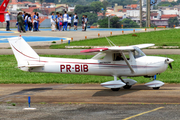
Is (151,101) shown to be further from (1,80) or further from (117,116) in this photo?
(1,80)

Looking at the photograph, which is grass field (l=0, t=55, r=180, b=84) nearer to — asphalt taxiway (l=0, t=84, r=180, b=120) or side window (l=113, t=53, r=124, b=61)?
asphalt taxiway (l=0, t=84, r=180, b=120)

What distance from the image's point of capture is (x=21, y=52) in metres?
16.1

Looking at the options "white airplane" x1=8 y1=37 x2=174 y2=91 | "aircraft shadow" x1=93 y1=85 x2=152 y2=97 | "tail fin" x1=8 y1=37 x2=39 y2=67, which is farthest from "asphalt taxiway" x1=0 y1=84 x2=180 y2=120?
"tail fin" x1=8 y1=37 x2=39 y2=67

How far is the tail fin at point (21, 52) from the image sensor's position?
16031 mm

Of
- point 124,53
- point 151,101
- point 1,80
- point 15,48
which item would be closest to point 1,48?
point 1,80

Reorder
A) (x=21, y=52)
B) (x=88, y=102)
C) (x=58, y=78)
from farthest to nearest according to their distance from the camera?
1. (x=58, y=78)
2. (x=21, y=52)
3. (x=88, y=102)

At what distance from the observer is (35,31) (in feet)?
153

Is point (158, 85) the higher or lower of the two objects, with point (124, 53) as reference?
lower

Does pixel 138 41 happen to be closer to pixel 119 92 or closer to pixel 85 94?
pixel 119 92

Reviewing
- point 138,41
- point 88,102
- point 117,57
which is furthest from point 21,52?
point 138,41

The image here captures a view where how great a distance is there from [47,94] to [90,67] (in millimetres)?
2216

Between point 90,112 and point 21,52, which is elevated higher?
point 21,52

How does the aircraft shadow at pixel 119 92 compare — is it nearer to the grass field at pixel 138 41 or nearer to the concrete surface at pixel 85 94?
the concrete surface at pixel 85 94

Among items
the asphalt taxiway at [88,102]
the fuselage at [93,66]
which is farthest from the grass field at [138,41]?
the fuselage at [93,66]
